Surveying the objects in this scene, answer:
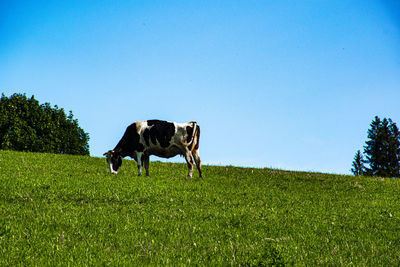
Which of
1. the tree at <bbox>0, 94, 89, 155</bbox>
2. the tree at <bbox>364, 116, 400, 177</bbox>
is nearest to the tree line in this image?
the tree at <bbox>364, 116, 400, 177</bbox>

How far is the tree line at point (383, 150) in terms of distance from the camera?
64.0 metres

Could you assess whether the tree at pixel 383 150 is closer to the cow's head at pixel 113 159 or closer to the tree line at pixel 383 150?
the tree line at pixel 383 150

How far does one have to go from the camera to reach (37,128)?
4788cm

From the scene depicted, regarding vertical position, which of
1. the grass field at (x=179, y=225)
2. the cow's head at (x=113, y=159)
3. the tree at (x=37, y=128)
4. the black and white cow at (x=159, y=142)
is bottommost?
the grass field at (x=179, y=225)

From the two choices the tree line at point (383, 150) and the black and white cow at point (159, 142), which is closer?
the black and white cow at point (159, 142)

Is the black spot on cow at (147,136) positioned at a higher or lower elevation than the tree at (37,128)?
lower

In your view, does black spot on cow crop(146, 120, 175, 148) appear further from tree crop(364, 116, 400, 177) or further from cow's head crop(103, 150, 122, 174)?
tree crop(364, 116, 400, 177)

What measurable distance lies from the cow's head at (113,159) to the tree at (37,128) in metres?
29.7

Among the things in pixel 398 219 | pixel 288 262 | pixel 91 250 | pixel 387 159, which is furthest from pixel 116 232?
pixel 387 159

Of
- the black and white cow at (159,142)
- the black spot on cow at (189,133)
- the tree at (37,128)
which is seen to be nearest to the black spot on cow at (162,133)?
the black and white cow at (159,142)

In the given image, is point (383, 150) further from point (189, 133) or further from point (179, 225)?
point (179, 225)

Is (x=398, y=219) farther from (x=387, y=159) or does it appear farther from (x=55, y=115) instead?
(x=387, y=159)

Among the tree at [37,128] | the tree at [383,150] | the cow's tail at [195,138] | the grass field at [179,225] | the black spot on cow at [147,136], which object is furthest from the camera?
the tree at [383,150]

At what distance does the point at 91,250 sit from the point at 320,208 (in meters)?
8.42
